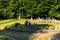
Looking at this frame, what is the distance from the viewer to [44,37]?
131ft

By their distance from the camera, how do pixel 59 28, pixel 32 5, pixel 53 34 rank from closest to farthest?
pixel 53 34
pixel 59 28
pixel 32 5

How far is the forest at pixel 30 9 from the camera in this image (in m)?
67.6

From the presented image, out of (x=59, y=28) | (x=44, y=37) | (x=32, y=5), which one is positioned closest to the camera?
(x=44, y=37)

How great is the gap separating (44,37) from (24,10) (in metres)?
31.8

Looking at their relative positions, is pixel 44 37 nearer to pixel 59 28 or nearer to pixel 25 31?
pixel 25 31

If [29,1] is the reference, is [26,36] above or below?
below

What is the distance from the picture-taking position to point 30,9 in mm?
68562

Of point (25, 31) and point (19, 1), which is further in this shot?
point (19, 1)

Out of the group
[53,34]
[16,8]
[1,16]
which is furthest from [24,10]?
[53,34]

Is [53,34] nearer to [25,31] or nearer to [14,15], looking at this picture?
[25,31]

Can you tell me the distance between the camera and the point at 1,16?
7119 centimetres

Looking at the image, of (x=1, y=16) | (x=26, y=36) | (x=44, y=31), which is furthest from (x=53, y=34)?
(x=1, y=16)

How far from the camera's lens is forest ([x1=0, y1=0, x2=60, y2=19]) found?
67.6 metres

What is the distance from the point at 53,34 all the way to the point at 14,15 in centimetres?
3134
